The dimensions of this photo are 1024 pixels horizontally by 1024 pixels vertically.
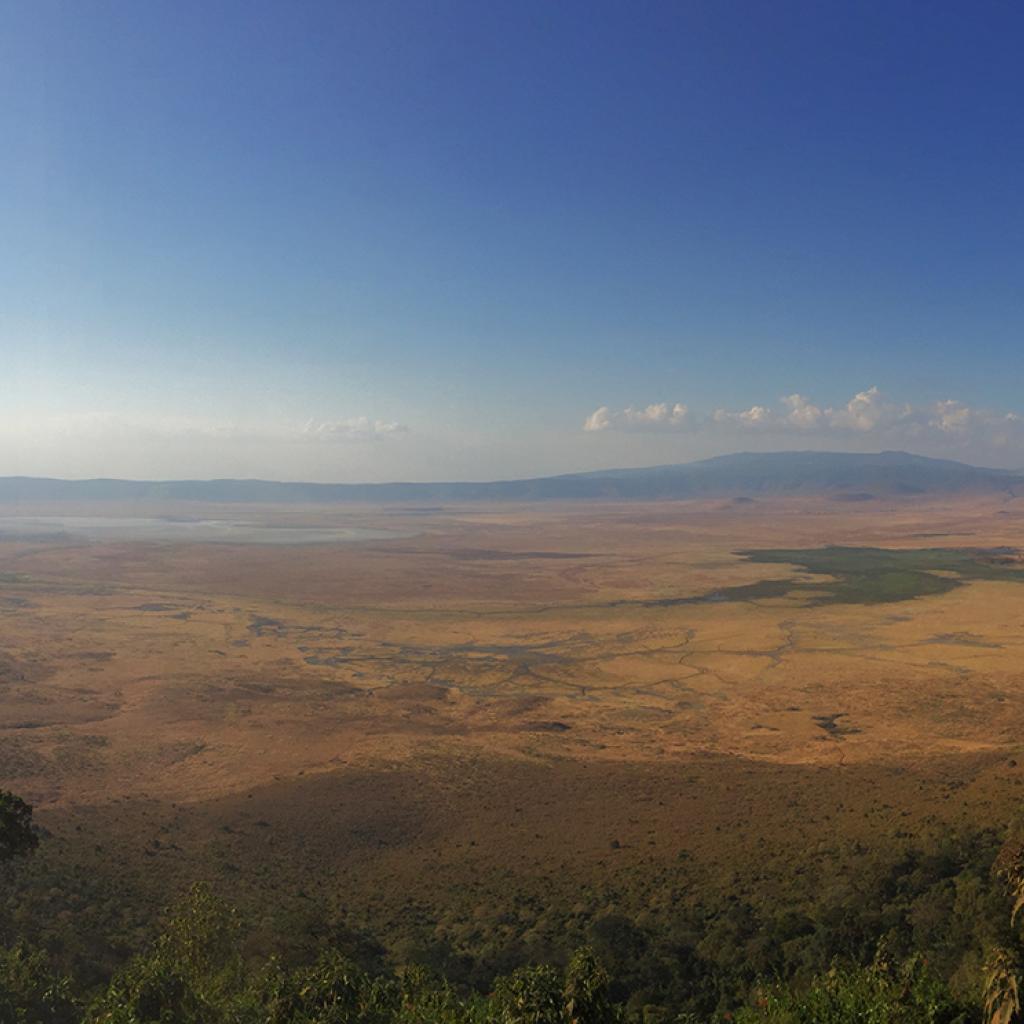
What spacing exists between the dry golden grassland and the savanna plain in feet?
0.59

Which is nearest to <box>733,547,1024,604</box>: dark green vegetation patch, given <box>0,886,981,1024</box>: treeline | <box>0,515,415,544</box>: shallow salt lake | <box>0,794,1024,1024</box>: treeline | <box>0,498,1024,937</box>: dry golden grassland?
<box>0,498,1024,937</box>: dry golden grassland

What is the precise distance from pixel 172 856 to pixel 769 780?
21155 mm

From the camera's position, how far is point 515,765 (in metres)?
30.6

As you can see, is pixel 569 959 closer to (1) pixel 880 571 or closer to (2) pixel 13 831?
(2) pixel 13 831

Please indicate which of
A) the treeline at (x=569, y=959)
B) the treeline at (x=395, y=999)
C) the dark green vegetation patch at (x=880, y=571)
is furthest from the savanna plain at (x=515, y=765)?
the treeline at (x=395, y=999)

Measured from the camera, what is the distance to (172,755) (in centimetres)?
3180

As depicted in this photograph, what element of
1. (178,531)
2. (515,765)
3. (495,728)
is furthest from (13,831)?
(178,531)

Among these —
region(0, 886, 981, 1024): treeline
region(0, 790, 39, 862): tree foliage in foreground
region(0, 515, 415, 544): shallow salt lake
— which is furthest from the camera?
region(0, 515, 415, 544): shallow salt lake

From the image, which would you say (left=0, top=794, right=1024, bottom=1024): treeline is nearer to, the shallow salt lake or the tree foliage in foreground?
the tree foliage in foreground

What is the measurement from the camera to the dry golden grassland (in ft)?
73.0

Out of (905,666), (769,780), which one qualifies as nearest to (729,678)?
(905,666)

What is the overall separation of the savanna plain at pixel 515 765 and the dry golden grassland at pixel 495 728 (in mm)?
180

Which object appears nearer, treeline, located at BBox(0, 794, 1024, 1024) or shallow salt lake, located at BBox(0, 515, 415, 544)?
treeline, located at BBox(0, 794, 1024, 1024)

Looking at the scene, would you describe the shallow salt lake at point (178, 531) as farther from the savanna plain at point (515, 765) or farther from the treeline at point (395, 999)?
the treeline at point (395, 999)
